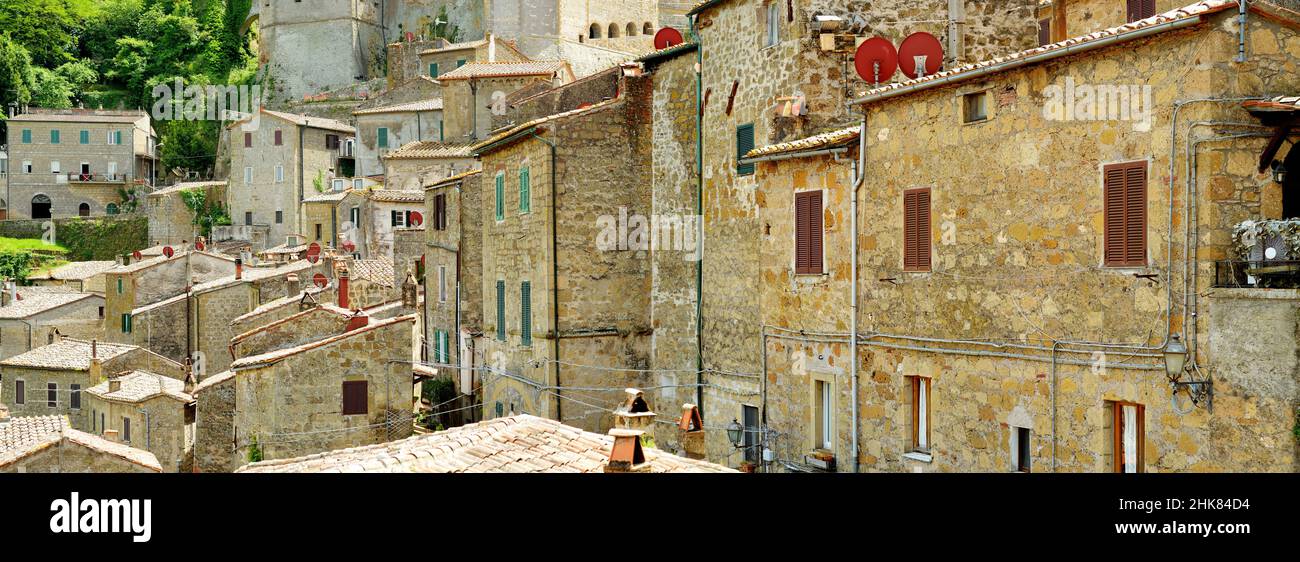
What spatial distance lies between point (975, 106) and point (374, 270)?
31.0m

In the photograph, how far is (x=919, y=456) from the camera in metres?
13.8

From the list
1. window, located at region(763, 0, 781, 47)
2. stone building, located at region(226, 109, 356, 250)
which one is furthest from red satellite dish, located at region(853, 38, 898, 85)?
stone building, located at region(226, 109, 356, 250)

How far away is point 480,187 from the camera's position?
28.5 m

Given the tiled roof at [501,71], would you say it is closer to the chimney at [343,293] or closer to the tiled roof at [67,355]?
the chimney at [343,293]

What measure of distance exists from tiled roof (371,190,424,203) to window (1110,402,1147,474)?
37187 mm

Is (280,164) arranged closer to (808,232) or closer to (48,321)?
(48,321)

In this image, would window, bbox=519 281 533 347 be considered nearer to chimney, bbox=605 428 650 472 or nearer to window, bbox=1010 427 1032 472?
window, bbox=1010 427 1032 472

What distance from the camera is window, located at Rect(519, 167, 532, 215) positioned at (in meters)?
23.6

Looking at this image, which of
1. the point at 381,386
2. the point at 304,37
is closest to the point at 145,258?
the point at 304,37

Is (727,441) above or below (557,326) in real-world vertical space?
below

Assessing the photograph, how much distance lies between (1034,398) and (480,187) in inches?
719

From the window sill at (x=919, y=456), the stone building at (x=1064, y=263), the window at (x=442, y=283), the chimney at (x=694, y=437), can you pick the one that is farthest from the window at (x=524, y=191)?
the window sill at (x=919, y=456)

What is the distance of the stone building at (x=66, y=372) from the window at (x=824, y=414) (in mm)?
30536
